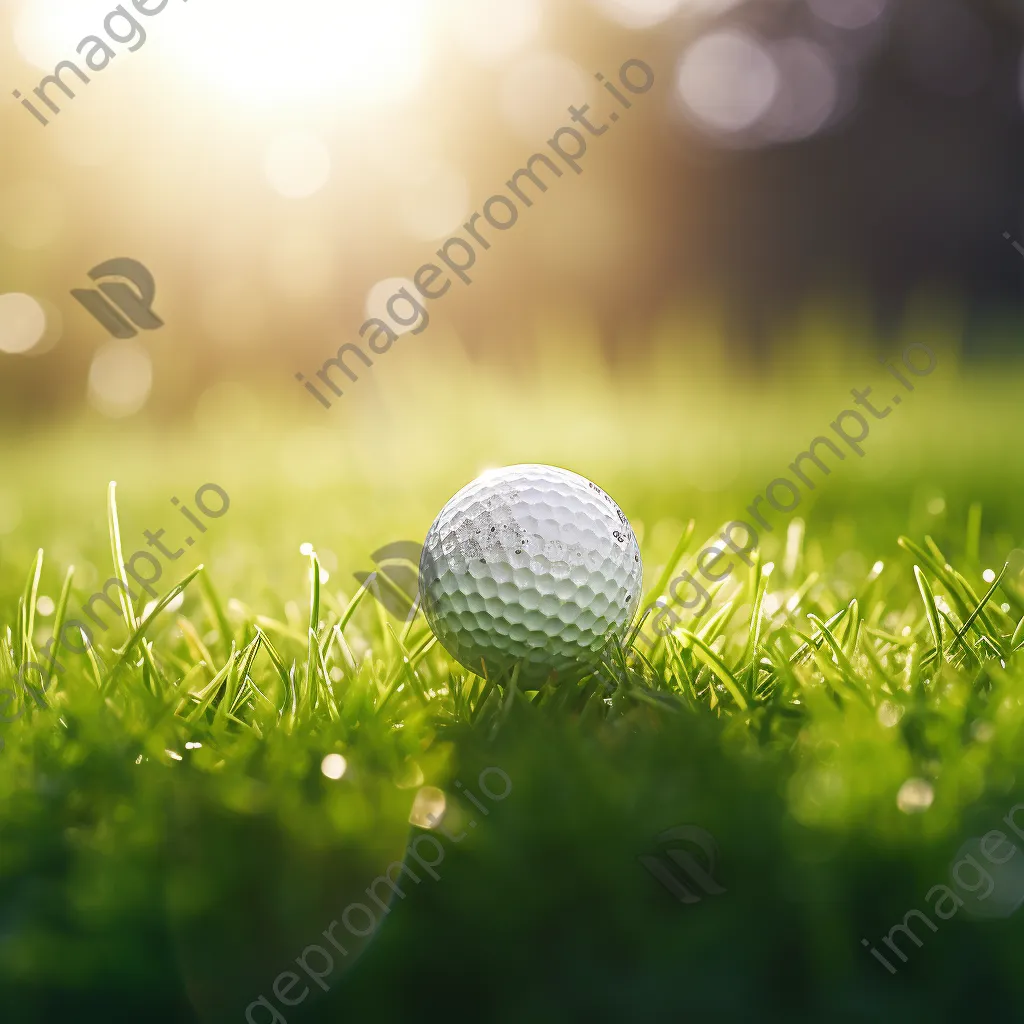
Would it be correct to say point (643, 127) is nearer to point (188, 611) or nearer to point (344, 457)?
point (344, 457)

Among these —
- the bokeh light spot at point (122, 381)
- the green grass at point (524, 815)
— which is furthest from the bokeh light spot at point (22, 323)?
the green grass at point (524, 815)

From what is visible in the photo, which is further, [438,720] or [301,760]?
[438,720]

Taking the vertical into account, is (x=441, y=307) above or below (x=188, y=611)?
below

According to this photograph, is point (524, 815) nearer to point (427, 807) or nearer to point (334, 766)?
point (427, 807)

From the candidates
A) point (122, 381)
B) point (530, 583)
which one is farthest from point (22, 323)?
point (530, 583)

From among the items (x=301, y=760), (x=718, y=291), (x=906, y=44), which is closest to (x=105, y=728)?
(x=301, y=760)

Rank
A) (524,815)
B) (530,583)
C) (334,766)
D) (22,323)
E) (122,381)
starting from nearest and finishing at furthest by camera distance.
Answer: (524,815)
(334,766)
(530,583)
(122,381)
(22,323)
